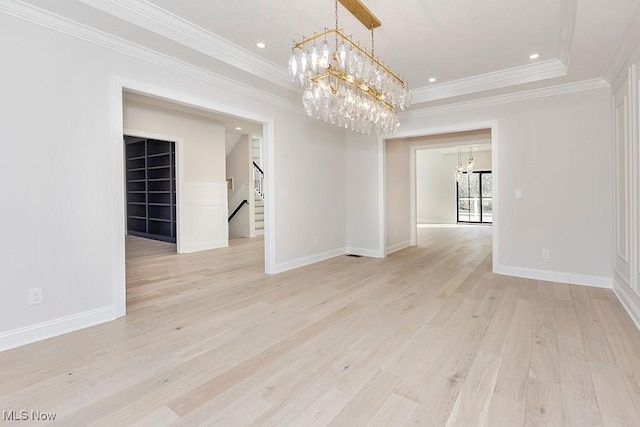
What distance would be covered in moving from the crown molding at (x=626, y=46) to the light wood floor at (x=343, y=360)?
2.39m

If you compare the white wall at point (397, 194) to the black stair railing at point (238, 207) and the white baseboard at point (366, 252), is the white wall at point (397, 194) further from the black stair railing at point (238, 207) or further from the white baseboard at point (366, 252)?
the black stair railing at point (238, 207)

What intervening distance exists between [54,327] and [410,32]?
405 cm

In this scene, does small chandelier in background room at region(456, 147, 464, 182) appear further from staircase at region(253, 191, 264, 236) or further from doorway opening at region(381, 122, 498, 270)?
staircase at region(253, 191, 264, 236)

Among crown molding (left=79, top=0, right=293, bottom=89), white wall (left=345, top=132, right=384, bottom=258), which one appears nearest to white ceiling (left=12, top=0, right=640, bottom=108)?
crown molding (left=79, top=0, right=293, bottom=89)

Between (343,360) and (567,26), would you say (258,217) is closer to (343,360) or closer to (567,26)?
(343,360)

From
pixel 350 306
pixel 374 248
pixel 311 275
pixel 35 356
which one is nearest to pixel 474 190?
pixel 374 248

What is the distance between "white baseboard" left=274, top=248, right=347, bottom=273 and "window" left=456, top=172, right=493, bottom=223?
9.26 meters

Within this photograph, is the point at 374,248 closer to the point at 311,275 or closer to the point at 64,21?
the point at 311,275

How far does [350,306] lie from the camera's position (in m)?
3.18

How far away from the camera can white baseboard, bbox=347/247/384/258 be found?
5.73 m

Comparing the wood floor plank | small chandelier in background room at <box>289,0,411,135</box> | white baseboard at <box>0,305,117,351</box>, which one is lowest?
the wood floor plank

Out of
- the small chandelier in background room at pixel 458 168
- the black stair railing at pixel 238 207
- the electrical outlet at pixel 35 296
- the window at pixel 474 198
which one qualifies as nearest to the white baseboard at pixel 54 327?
the electrical outlet at pixel 35 296

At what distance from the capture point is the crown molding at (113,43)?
2357 mm

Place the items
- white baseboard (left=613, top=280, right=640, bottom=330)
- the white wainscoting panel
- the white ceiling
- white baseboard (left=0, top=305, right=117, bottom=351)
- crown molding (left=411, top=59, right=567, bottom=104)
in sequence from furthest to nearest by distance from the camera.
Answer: the white wainscoting panel → crown molding (left=411, top=59, right=567, bottom=104) → white baseboard (left=613, top=280, right=640, bottom=330) → the white ceiling → white baseboard (left=0, top=305, right=117, bottom=351)
